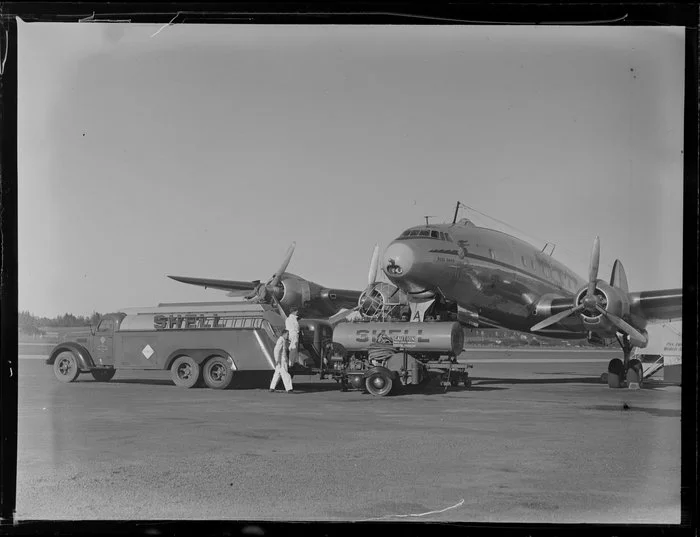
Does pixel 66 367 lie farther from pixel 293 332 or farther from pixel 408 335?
pixel 408 335

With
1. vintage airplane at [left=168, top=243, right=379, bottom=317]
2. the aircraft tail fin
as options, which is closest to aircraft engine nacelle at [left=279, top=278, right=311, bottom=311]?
vintage airplane at [left=168, top=243, right=379, bottom=317]

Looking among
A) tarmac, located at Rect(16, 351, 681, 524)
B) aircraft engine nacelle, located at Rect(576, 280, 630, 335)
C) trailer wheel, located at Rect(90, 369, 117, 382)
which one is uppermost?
aircraft engine nacelle, located at Rect(576, 280, 630, 335)

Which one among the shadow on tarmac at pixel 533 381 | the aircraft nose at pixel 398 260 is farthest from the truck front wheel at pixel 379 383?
the shadow on tarmac at pixel 533 381

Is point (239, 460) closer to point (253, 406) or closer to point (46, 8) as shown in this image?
point (253, 406)

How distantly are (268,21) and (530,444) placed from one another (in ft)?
26.8

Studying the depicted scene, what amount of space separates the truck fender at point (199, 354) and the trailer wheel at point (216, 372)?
16cm

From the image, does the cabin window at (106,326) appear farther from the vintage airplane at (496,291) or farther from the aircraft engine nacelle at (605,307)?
the aircraft engine nacelle at (605,307)

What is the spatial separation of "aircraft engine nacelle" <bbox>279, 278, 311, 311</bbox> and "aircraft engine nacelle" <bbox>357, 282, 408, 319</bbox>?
4842 millimetres

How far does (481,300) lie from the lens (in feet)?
77.7

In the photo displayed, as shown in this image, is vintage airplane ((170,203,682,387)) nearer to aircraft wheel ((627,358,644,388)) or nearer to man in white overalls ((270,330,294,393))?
aircraft wheel ((627,358,644,388))

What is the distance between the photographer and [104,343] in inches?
858

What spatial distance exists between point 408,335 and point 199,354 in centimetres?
624

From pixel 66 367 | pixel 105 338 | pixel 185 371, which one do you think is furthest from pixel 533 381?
pixel 66 367

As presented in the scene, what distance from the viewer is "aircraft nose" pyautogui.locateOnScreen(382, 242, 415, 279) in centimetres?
2189
